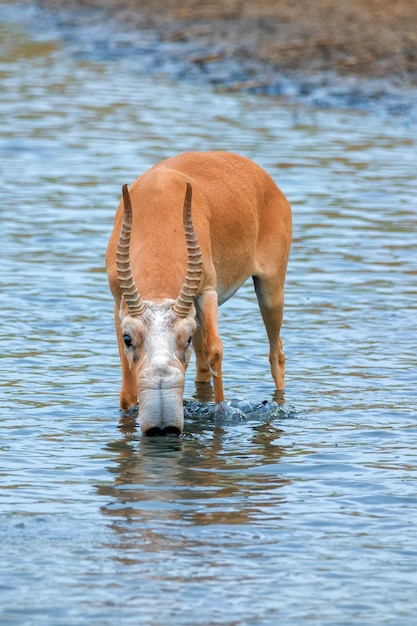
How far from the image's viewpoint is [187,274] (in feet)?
28.5

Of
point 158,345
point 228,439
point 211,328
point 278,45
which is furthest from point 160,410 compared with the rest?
point 278,45

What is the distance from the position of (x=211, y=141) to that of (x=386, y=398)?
1128 cm

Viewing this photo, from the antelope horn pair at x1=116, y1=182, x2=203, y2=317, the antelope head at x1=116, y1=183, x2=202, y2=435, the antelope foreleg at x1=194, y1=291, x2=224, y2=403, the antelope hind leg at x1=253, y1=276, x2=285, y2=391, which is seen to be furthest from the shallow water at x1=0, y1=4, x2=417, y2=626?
the antelope horn pair at x1=116, y1=182, x2=203, y2=317

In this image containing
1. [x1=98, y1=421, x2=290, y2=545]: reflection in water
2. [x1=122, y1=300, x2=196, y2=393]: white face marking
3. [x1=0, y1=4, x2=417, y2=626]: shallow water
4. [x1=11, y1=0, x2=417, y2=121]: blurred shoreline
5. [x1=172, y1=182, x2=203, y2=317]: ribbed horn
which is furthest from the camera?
[x1=11, y1=0, x2=417, y2=121]: blurred shoreline

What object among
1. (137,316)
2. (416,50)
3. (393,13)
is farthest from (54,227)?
(393,13)

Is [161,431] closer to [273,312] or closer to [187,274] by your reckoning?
[187,274]

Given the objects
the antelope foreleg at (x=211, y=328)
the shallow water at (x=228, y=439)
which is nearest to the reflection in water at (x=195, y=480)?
the shallow water at (x=228, y=439)

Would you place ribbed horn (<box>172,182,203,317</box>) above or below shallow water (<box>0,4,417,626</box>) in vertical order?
above

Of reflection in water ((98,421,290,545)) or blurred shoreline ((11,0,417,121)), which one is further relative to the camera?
blurred shoreline ((11,0,417,121))

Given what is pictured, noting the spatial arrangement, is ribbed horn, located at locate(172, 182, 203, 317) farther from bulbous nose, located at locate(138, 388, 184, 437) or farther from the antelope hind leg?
the antelope hind leg

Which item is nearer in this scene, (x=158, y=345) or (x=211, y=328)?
(x=158, y=345)

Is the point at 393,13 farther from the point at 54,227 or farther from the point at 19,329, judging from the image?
the point at 19,329

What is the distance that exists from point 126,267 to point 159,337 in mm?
445

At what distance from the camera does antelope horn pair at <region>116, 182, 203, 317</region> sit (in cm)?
853
